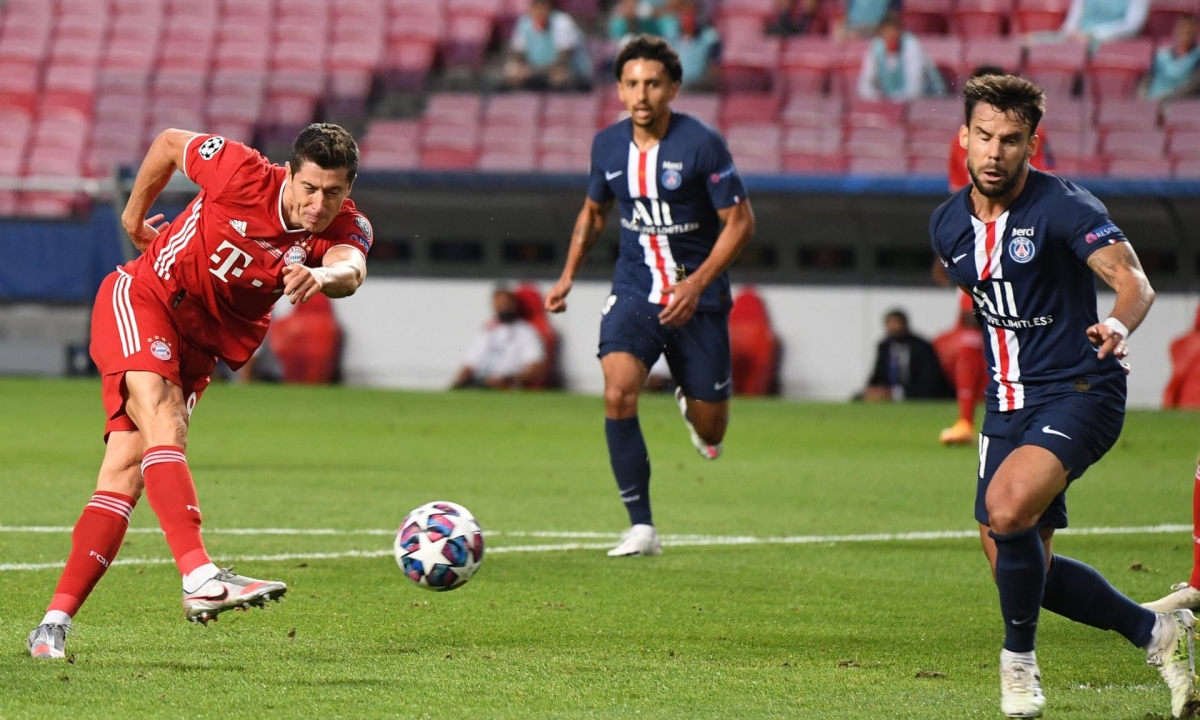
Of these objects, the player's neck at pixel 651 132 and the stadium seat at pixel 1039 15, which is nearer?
the player's neck at pixel 651 132

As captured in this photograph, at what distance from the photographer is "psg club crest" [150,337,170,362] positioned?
5.35 m

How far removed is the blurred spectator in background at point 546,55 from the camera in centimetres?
2027

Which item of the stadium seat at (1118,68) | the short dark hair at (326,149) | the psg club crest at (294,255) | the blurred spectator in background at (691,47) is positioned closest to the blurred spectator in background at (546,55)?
the blurred spectator in background at (691,47)

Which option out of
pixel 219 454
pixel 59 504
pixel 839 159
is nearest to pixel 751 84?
pixel 839 159

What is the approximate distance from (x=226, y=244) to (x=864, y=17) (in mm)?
15597

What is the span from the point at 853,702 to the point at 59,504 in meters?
5.63

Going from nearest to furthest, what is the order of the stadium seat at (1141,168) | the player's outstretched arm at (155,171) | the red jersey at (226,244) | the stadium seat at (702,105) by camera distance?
the red jersey at (226,244) → the player's outstretched arm at (155,171) → the stadium seat at (1141,168) → the stadium seat at (702,105)

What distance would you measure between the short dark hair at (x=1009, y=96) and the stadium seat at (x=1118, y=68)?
14.4 m

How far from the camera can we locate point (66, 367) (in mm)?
19531

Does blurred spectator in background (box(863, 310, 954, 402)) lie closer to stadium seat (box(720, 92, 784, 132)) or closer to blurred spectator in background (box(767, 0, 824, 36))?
stadium seat (box(720, 92, 784, 132))

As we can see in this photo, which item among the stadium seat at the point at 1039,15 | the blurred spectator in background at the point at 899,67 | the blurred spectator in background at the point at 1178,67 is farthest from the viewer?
the stadium seat at the point at 1039,15

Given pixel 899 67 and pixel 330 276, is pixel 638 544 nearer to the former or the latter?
pixel 330 276

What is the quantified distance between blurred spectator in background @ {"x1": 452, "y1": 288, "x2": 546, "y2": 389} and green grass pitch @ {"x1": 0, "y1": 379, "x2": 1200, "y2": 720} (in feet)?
16.2

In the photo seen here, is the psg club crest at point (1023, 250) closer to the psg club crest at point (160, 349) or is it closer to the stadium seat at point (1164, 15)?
the psg club crest at point (160, 349)
